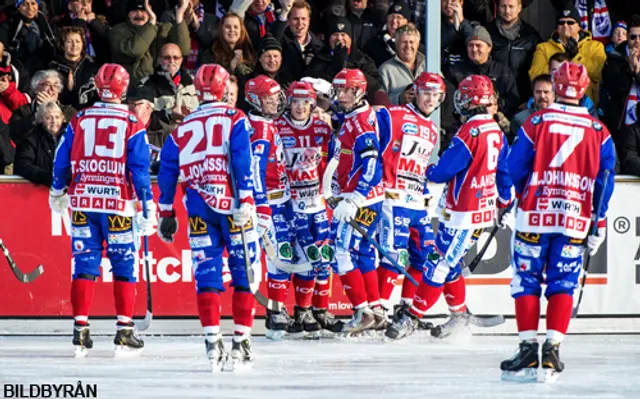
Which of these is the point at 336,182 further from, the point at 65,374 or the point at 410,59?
the point at 65,374

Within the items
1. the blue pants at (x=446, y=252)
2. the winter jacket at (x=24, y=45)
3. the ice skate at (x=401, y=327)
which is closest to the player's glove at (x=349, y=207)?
the blue pants at (x=446, y=252)

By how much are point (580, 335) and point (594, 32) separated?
12.9 ft

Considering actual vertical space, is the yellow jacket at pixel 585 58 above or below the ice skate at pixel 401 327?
above

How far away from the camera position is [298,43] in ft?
44.2

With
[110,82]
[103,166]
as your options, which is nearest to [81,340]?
[103,166]

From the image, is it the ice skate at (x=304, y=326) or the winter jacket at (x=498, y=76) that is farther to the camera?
the winter jacket at (x=498, y=76)

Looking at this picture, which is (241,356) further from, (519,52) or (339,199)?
(519,52)

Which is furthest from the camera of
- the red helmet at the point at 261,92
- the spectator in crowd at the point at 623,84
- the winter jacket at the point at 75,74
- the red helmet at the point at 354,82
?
the spectator in crowd at the point at 623,84

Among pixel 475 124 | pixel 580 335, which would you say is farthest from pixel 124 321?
pixel 580 335

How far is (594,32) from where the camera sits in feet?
47.9

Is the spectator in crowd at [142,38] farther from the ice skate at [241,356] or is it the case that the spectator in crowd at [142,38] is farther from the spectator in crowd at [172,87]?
the ice skate at [241,356]

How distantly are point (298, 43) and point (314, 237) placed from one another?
2.64m

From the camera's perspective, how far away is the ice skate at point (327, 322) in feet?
38.5

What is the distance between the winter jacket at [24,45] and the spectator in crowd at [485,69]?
3.94 metres
